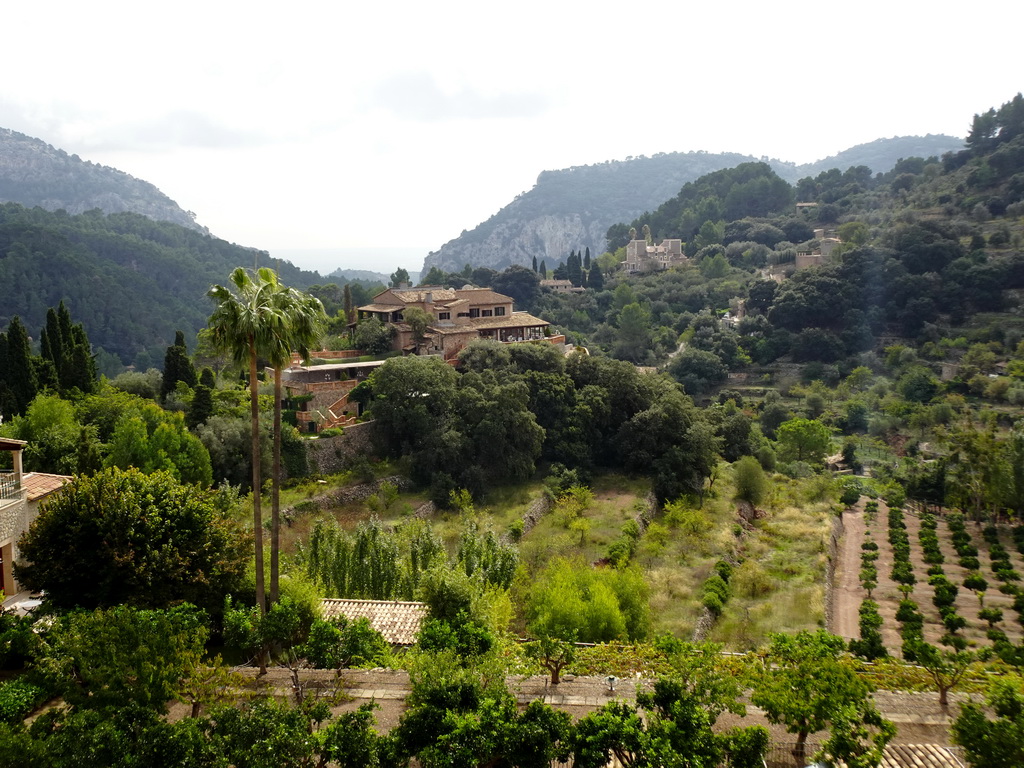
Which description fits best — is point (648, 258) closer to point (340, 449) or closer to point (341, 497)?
point (340, 449)

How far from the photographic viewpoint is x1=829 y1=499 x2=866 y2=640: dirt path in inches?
1086

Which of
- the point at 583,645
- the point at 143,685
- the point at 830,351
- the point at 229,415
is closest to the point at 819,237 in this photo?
the point at 830,351

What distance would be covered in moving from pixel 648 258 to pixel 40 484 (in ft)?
308

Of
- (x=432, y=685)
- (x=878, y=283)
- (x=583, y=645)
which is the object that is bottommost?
(x=583, y=645)

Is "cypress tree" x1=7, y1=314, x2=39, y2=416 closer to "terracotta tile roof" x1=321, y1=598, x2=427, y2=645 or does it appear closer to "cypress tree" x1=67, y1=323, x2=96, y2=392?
"cypress tree" x1=67, y1=323, x2=96, y2=392

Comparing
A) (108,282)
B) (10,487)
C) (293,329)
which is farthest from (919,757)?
(108,282)

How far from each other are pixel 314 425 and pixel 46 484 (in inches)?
633

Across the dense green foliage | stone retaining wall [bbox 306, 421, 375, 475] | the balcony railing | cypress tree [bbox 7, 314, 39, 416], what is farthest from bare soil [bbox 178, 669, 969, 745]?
cypress tree [bbox 7, 314, 39, 416]

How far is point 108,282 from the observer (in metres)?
109

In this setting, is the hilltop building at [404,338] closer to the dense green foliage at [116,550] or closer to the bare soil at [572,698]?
the dense green foliage at [116,550]

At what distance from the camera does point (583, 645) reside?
16.8 metres

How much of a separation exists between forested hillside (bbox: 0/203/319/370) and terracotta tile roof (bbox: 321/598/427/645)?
78.3 meters

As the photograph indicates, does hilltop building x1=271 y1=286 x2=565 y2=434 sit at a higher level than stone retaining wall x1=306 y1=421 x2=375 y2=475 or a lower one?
higher

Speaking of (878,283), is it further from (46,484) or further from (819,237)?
(46,484)
